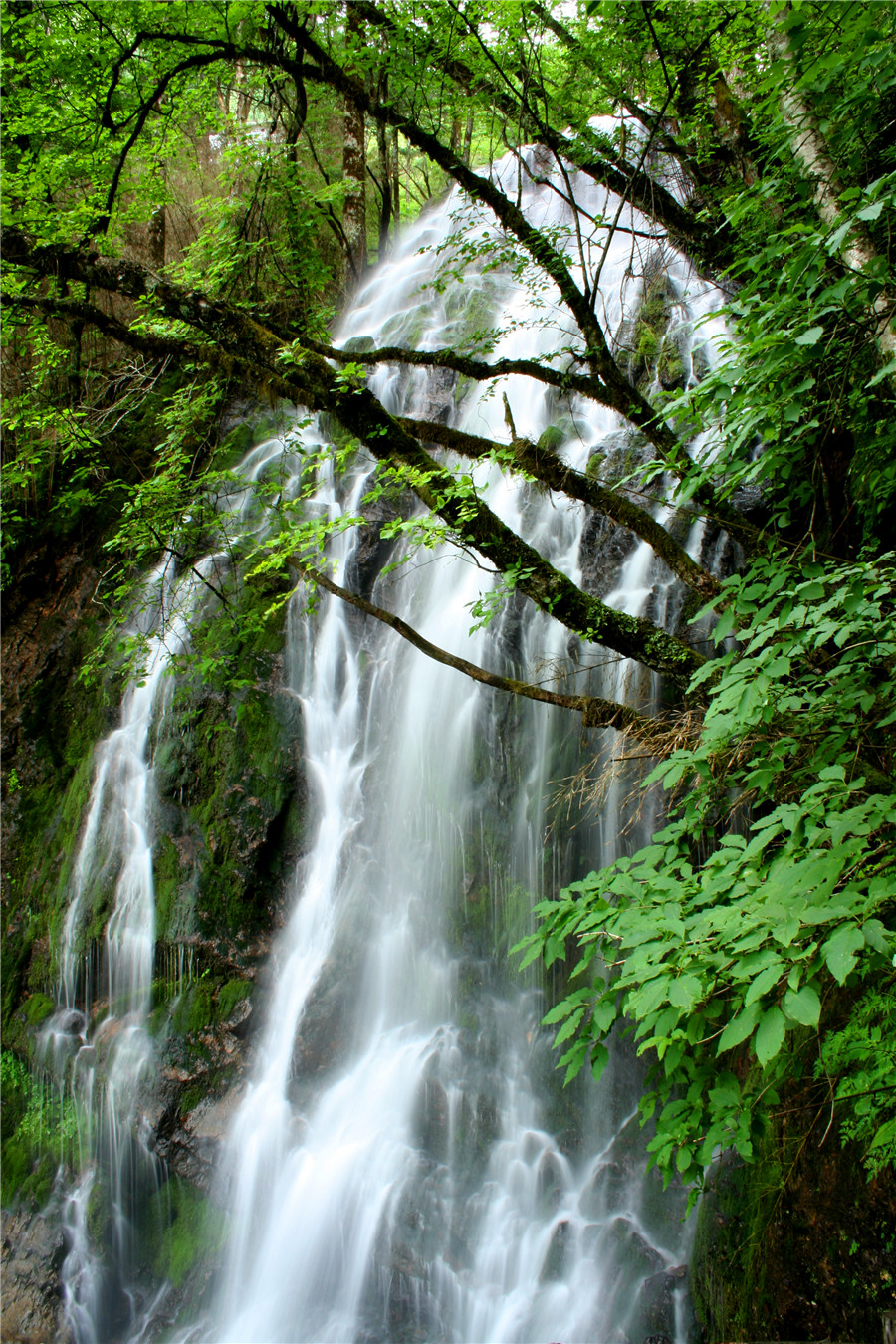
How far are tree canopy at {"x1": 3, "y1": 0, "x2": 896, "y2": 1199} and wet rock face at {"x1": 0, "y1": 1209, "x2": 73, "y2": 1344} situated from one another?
14.9 feet

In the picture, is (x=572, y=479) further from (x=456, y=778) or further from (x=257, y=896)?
(x=257, y=896)

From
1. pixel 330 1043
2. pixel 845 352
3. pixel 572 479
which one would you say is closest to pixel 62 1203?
pixel 330 1043

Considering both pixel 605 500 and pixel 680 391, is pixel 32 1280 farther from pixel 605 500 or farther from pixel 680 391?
pixel 680 391

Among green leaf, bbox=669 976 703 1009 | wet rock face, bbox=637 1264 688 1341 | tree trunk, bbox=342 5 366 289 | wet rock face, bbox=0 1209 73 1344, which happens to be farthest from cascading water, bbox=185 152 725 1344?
tree trunk, bbox=342 5 366 289

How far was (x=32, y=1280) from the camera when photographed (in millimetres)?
5535

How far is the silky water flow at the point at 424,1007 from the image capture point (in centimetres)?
464

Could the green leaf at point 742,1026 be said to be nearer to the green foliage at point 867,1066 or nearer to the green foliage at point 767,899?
the green foliage at point 767,899

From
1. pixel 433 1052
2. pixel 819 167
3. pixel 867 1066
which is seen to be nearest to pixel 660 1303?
pixel 433 1052

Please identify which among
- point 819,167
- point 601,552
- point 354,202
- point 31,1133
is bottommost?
point 31,1133

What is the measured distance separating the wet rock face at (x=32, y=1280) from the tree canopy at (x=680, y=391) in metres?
4.55

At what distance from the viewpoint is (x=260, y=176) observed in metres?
5.23

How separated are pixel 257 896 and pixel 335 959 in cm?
88

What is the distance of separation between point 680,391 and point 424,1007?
470 centimetres

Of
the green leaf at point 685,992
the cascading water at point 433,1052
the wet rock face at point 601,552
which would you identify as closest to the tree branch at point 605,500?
the cascading water at point 433,1052
